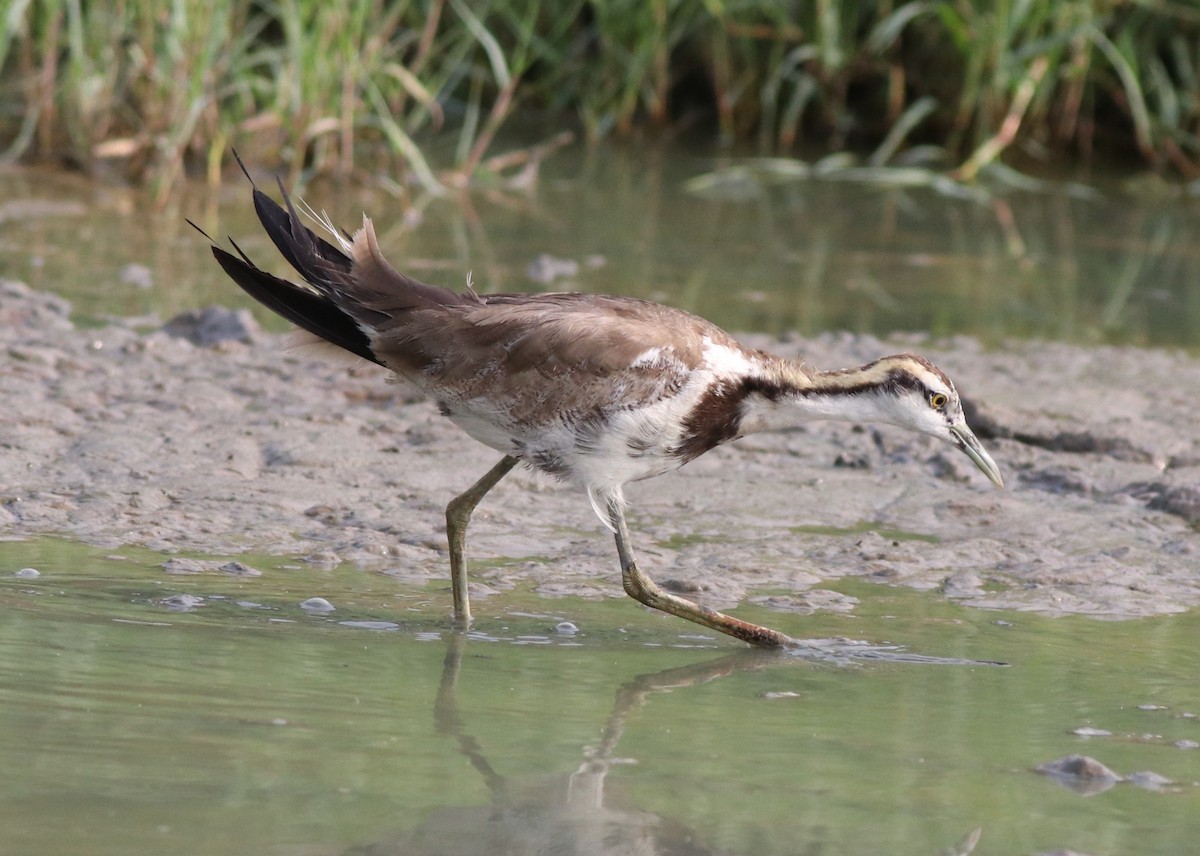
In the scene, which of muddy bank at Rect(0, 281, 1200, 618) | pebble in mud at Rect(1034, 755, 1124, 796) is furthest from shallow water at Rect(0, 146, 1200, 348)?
pebble in mud at Rect(1034, 755, 1124, 796)

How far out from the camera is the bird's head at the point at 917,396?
16.0 ft

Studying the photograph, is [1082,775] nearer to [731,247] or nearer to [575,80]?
[731,247]

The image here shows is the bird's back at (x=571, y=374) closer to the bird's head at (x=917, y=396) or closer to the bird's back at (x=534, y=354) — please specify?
the bird's back at (x=534, y=354)

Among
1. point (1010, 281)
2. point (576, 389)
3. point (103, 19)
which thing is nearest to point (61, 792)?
point (576, 389)

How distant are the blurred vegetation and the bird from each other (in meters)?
4.10

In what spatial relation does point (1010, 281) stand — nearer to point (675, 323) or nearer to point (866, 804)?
point (675, 323)

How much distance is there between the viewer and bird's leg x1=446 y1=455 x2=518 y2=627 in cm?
464

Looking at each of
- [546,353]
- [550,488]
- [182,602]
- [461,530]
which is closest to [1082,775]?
[546,353]

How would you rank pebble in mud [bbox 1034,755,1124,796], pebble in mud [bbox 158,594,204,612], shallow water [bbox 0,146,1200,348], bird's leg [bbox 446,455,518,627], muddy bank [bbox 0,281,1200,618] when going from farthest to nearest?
shallow water [bbox 0,146,1200,348] → muddy bank [bbox 0,281,1200,618] → bird's leg [bbox 446,455,518,627] → pebble in mud [bbox 158,594,204,612] → pebble in mud [bbox 1034,755,1124,796]

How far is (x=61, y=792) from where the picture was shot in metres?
3.22

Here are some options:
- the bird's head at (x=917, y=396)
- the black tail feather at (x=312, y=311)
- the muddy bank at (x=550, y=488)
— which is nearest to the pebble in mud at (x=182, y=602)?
the muddy bank at (x=550, y=488)

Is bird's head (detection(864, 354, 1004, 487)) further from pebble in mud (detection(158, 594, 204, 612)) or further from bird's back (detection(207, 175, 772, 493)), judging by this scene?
pebble in mud (detection(158, 594, 204, 612))

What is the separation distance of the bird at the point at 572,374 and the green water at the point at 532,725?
335 mm

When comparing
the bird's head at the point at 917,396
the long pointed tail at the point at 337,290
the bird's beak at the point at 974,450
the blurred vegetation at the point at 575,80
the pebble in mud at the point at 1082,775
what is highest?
the blurred vegetation at the point at 575,80
